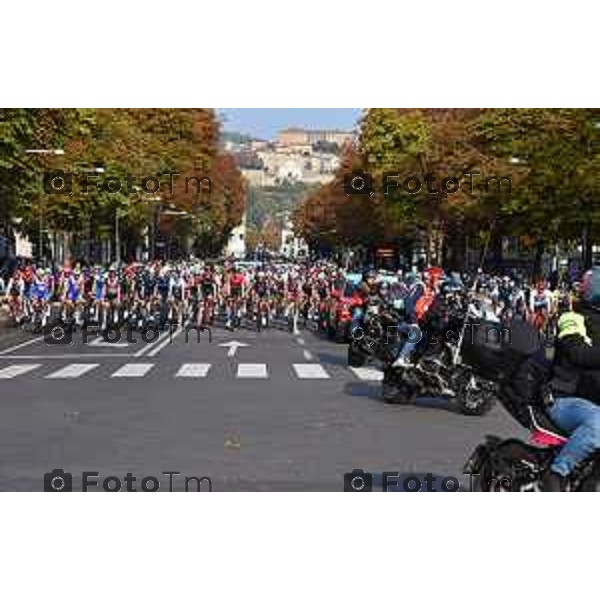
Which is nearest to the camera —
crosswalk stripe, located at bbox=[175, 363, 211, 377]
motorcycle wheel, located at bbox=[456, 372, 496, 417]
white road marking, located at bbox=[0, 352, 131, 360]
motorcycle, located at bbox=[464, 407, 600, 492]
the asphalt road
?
motorcycle, located at bbox=[464, 407, 600, 492]

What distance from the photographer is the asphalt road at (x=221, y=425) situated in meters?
11.2

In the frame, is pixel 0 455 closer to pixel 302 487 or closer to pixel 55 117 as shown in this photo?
pixel 302 487

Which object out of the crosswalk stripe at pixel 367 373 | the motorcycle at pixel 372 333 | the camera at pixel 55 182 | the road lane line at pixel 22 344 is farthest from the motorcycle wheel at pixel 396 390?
the camera at pixel 55 182

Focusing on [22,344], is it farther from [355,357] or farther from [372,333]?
[372,333]

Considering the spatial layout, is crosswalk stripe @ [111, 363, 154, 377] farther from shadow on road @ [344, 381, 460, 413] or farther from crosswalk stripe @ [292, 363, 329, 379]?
shadow on road @ [344, 381, 460, 413]

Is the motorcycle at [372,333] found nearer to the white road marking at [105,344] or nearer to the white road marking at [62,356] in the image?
the white road marking at [62,356]

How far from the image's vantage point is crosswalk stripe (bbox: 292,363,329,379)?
21375 millimetres

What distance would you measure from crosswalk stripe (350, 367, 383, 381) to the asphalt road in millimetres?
17

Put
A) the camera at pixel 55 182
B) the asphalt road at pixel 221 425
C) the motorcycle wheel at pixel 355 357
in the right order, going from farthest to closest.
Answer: the camera at pixel 55 182, the motorcycle wheel at pixel 355 357, the asphalt road at pixel 221 425

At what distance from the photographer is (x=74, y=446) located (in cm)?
1266

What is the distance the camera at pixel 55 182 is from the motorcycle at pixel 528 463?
32.9m

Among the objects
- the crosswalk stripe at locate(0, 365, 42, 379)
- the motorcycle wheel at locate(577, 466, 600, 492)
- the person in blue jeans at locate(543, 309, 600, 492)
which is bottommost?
the crosswalk stripe at locate(0, 365, 42, 379)

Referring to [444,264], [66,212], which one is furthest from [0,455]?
[444,264]

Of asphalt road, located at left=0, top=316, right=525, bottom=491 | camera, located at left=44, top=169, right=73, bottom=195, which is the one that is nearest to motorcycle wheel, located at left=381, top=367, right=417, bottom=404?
asphalt road, located at left=0, top=316, right=525, bottom=491
